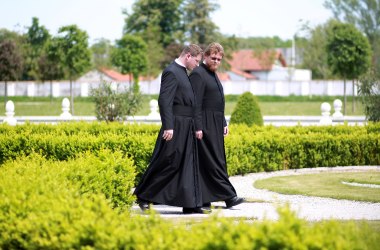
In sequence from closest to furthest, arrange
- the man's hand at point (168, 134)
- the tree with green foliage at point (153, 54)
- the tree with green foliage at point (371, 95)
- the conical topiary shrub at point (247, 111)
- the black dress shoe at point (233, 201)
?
the man's hand at point (168, 134) < the black dress shoe at point (233, 201) < the conical topiary shrub at point (247, 111) < the tree with green foliage at point (371, 95) < the tree with green foliage at point (153, 54)

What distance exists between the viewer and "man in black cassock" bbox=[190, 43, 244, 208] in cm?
905

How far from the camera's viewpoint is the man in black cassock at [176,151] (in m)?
8.70

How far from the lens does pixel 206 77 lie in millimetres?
9250

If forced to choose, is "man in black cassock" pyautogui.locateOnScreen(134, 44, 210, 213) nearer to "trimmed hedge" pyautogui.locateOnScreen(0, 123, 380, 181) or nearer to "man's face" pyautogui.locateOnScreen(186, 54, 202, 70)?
"man's face" pyautogui.locateOnScreen(186, 54, 202, 70)

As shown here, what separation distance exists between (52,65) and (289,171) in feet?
118

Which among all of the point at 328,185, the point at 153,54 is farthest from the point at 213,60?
the point at 153,54

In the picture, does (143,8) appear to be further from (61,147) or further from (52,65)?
(61,147)

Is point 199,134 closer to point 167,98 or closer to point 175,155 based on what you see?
point 175,155

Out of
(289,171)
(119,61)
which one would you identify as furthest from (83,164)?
(119,61)

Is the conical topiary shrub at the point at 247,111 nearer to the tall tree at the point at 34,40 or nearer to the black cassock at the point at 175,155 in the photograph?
the black cassock at the point at 175,155

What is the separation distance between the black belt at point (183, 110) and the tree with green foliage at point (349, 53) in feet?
91.6

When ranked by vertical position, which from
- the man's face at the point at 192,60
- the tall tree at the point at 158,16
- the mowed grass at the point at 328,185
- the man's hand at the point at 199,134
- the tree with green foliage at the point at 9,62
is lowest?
the mowed grass at the point at 328,185

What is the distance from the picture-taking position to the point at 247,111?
16.7m

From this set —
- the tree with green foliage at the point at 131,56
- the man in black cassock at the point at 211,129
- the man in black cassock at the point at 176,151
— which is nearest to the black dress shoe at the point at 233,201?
the man in black cassock at the point at 211,129
